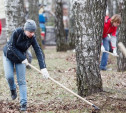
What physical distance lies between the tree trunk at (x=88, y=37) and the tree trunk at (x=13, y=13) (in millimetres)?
4133

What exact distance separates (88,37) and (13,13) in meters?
4.47

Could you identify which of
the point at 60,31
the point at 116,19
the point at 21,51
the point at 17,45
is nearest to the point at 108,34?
the point at 116,19

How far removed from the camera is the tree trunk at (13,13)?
36.2ft

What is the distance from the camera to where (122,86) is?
9.22 meters

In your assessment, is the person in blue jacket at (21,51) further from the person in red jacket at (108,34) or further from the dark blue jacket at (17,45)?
the person in red jacket at (108,34)

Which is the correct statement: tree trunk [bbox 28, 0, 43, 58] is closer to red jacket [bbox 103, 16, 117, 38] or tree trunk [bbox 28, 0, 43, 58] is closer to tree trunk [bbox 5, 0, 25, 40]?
tree trunk [bbox 5, 0, 25, 40]

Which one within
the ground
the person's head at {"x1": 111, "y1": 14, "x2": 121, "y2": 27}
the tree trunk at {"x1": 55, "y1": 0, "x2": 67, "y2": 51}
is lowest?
the ground

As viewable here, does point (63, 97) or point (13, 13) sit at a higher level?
point (13, 13)

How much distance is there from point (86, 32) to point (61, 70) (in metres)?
5.57

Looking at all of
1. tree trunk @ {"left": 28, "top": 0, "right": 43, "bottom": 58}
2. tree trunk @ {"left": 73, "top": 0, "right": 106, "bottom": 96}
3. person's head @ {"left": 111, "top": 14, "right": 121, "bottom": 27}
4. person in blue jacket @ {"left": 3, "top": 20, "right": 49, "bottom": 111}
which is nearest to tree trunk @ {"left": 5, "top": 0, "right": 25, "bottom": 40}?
person's head @ {"left": 111, "top": 14, "right": 121, "bottom": 27}

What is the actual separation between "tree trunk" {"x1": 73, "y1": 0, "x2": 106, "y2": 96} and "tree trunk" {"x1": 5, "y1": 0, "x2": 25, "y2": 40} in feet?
13.6

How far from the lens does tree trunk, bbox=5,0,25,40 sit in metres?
11.0

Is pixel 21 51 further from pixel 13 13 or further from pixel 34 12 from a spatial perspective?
pixel 34 12

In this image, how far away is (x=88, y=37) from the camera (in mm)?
7289
